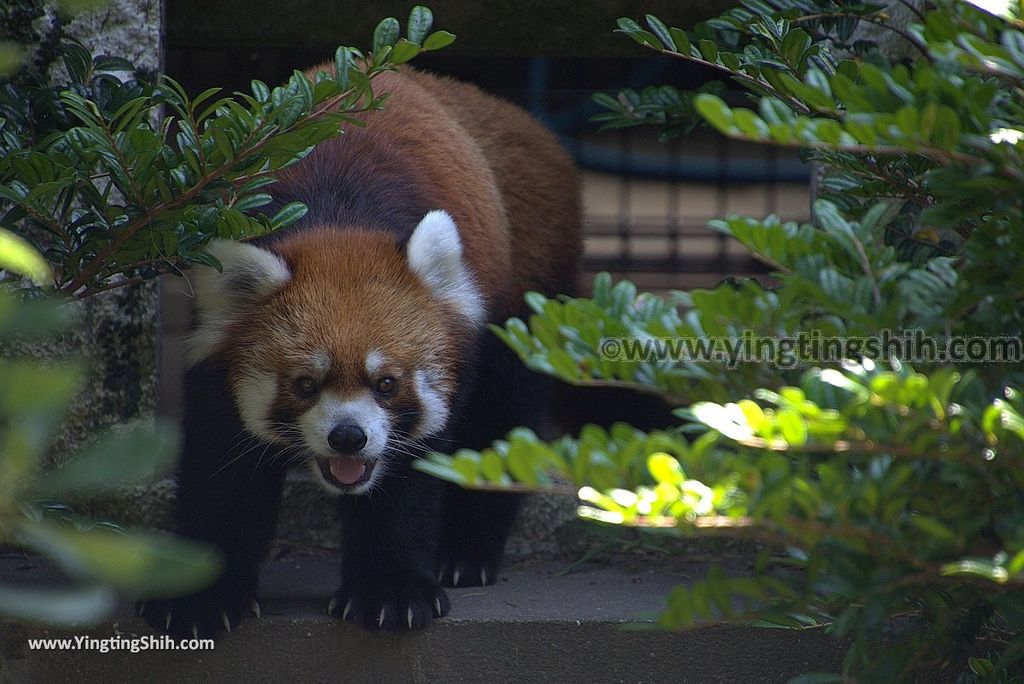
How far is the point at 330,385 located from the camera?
290cm

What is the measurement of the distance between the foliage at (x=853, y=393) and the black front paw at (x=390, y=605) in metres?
1.27

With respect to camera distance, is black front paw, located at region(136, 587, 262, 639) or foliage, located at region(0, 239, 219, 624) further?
black front paw, located at region(136, 587, 262, 639)

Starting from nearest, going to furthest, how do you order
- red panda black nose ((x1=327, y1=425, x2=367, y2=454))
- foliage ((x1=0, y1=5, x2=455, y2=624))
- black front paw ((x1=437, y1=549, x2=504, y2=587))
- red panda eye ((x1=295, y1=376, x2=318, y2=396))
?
foliage ((x1=0, y1=5, x2=455, y2=624)) < red panda black nose ((x1=327, y1=425, x2=367, y2=454)) < red panda eye ((x1=295, y1=376, x2=318, y2=396)) < black front paw ((x1=437, y1=549, x2=504, y2=587))

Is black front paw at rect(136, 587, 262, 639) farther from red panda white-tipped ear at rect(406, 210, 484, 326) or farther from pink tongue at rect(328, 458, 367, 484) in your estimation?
red panda white-tipped ear at rect(406, 210, 484, 326)

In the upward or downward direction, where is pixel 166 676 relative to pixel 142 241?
downward

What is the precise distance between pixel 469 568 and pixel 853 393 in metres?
2.15

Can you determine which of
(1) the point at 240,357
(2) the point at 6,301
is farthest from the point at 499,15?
(2) the point at 6,301

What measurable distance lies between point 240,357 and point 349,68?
1.02 meters

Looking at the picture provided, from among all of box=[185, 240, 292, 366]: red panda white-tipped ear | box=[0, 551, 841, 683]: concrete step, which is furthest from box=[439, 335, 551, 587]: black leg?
box=[185, 240, 292, 366]: red panda white-tipped ear

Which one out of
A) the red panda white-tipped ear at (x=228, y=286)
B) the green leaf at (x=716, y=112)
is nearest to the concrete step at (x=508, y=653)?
the red panda white-tipped ear at (x=228, y=286)

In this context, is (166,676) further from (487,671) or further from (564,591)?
(564,591)

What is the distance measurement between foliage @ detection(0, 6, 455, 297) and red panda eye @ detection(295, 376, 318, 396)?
0.52m

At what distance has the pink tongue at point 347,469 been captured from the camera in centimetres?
294

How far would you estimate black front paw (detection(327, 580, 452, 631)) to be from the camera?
9.43 feet
